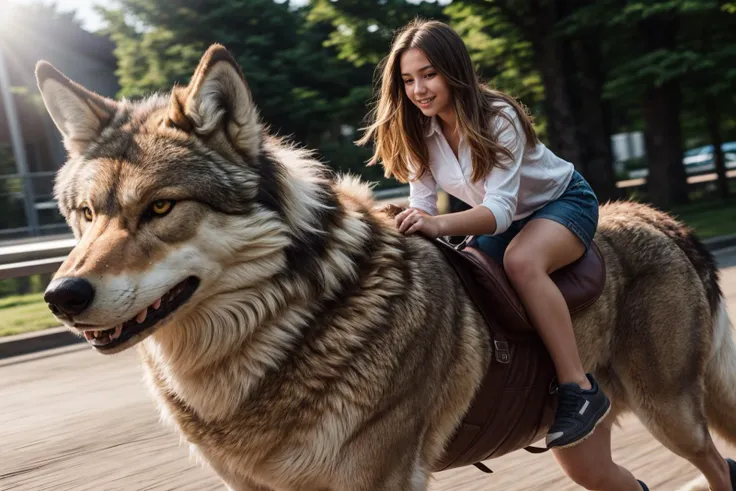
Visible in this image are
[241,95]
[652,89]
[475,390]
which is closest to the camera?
[241,95]

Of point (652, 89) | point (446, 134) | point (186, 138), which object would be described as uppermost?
point (186, 138)

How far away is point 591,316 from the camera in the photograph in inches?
141

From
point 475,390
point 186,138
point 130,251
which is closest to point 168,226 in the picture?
point 130,251

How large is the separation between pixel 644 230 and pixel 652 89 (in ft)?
68.1

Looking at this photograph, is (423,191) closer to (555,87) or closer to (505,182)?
(505,182)

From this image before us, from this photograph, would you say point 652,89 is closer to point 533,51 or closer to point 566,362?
point 533,51

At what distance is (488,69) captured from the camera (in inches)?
868

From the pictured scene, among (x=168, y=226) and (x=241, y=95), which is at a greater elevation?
(x=241, y=95)

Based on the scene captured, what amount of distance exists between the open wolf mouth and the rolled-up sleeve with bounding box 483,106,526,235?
1.25m

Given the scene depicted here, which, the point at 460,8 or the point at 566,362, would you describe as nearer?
the point at 566,362

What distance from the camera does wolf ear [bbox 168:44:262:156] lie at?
2.94m

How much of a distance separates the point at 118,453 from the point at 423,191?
9.02ft

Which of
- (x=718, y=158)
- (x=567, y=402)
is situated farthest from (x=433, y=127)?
(x=718, y=158)

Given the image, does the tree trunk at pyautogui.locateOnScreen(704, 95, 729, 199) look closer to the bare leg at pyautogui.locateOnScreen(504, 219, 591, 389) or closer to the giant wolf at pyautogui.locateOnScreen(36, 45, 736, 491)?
the bare leg at pyautogui.locateOnScreen(504, 219, 591, 389)
